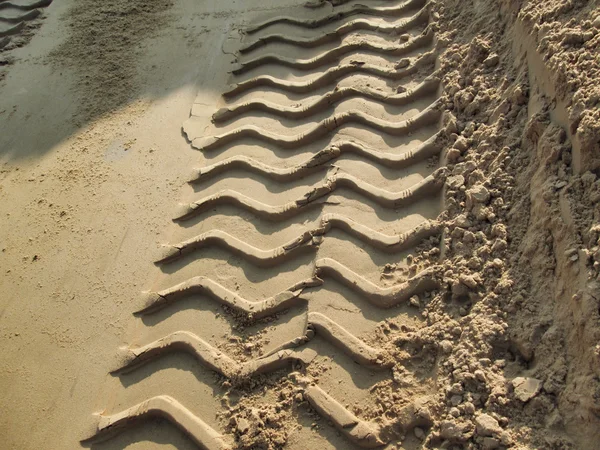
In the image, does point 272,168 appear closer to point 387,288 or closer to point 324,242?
point 324,242

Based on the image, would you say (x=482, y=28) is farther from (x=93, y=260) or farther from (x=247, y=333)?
(x=93, y=260)

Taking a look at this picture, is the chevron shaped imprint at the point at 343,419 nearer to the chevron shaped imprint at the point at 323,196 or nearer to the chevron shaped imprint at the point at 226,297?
the chevron shaped imprint at the point at 226,297

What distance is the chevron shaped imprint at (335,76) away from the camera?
119 inches

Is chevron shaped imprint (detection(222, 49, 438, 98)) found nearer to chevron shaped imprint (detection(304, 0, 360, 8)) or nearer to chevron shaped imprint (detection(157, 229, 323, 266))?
chevron shaped imprint (detection(304, 0, 360, 8))

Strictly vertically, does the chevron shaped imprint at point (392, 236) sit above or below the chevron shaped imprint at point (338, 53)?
below

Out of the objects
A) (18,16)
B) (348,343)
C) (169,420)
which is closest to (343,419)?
(348,343)

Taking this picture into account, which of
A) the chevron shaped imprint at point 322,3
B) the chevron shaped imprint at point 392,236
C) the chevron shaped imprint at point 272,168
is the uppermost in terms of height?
the chevron shaped imprint at point 322,3

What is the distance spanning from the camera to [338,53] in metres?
3.43

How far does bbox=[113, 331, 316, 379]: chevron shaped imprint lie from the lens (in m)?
2.08

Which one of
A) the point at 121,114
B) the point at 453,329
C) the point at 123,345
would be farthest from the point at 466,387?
the point at 121,114

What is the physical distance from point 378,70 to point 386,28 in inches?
19.3

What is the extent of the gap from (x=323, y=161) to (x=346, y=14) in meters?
1.61

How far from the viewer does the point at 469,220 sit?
84.4 inches

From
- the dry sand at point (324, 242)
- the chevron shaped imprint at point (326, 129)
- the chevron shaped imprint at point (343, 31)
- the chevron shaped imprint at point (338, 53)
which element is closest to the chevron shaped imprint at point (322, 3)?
the dry sand at point (324, 242)
